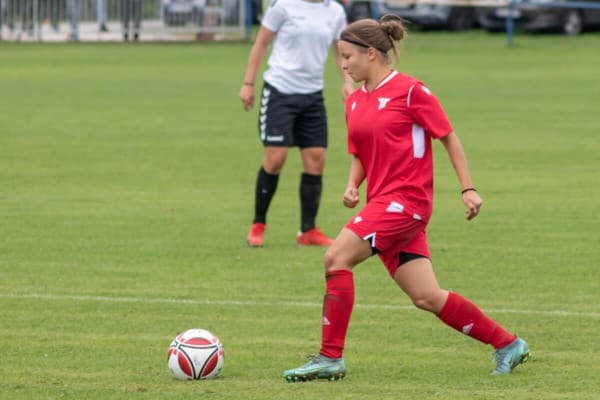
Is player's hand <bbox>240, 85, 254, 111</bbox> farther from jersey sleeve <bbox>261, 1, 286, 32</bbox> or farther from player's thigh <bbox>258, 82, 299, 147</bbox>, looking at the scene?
jersey sleeve <bbox>261, 1, 286, 32</bbox>

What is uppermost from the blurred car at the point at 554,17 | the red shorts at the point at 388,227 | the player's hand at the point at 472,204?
the player's hand at the point at 472,204

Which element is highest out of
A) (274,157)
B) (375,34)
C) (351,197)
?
(375,34)

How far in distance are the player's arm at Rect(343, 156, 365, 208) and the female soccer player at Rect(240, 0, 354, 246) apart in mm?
4174

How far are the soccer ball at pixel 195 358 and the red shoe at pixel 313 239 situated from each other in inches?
179

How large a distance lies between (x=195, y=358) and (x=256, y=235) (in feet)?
15.3

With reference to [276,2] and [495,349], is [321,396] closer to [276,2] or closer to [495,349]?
[495,349]

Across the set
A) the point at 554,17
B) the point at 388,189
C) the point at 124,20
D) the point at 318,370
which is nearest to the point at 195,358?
the point at 318,370

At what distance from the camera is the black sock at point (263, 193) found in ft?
38.7

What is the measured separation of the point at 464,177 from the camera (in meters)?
6.98

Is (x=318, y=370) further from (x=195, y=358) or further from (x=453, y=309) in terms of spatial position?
(x=453, y=309)

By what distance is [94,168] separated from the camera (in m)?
16.6

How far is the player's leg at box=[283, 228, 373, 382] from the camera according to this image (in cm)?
699

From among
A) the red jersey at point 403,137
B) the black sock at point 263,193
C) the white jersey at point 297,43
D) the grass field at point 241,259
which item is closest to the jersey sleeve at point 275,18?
the white jersey at point 297,43

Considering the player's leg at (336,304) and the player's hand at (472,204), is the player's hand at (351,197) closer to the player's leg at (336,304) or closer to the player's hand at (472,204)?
the player's leg at (336,304)
